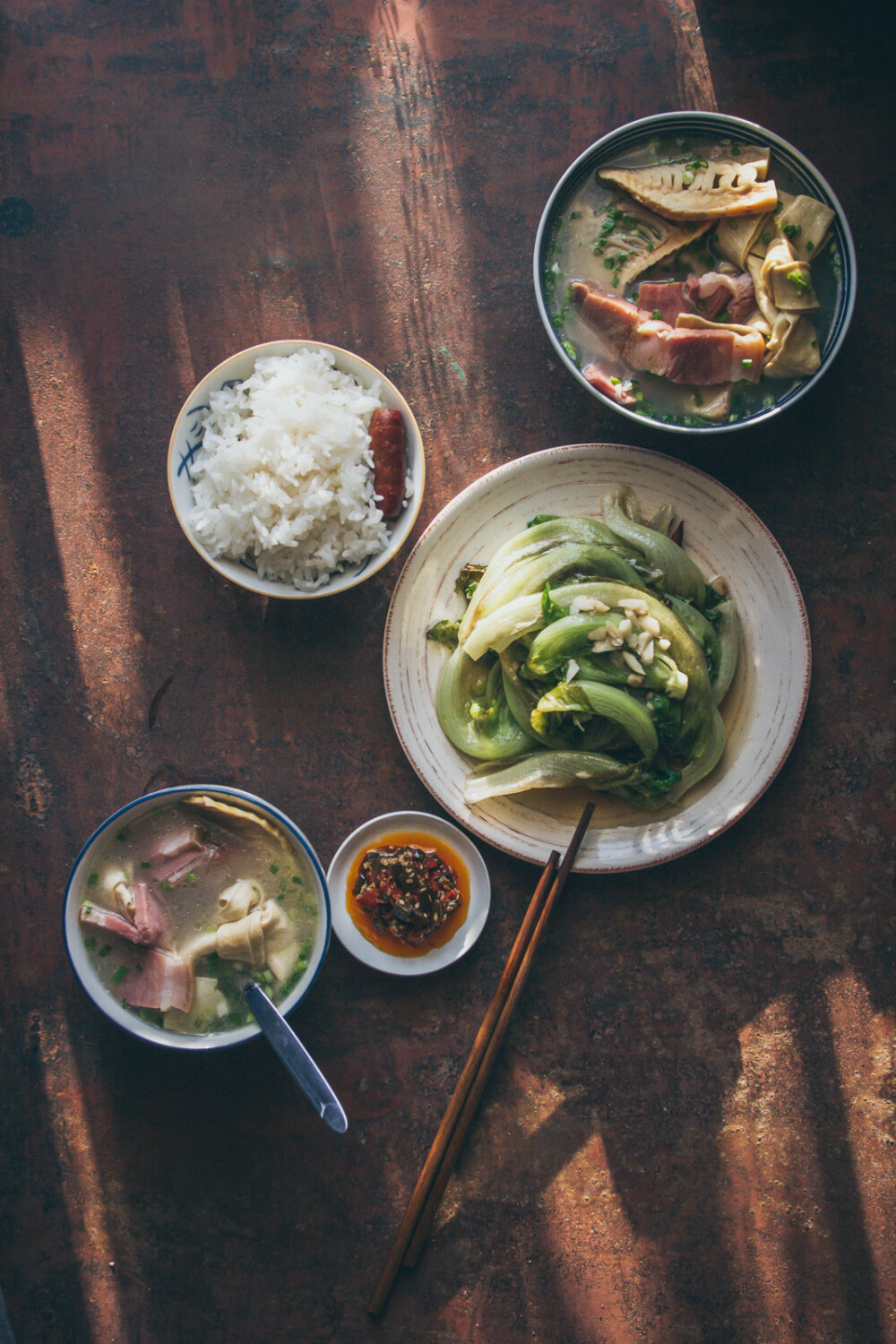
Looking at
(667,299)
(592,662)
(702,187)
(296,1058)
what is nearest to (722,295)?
(667,299)

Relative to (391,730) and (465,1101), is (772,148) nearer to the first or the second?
(391,730)

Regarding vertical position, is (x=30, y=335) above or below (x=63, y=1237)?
above

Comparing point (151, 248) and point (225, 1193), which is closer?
point (225, 1193)

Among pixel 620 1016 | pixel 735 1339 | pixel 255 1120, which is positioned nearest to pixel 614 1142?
pixel 620 1016

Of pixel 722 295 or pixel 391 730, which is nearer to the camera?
pixel 722 295

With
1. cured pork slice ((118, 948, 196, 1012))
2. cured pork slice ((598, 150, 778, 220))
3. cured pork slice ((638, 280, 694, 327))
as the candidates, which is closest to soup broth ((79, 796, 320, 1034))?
cured pork slice ((118, 948, 196, 1012))

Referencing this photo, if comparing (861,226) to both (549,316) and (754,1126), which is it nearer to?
(549,316)
